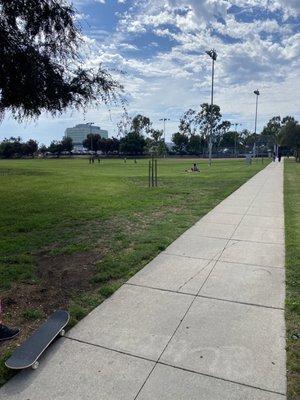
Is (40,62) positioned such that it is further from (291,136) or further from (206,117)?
(206,117)

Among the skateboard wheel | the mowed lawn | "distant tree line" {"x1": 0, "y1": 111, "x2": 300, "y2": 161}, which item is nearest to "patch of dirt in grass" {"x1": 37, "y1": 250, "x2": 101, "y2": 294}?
the mowed lawn

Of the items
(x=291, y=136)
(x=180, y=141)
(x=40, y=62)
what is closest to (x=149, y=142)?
(x=180, y=141)

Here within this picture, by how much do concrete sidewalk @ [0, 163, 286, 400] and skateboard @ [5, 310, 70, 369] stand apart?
0.09 meters

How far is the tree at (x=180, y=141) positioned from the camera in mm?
112356

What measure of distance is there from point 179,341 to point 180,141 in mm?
110983

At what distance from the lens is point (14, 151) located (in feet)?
365

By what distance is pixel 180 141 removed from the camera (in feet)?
369

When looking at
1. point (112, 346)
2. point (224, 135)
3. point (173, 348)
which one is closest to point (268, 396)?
point (173, 348)

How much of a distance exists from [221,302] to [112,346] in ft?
5.05

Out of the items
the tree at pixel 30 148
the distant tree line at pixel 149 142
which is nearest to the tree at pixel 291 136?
the distant tree line at pixel 149 142

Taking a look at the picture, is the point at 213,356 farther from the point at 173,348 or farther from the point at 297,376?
the point at 297,376

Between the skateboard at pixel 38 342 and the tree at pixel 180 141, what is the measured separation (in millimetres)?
109422

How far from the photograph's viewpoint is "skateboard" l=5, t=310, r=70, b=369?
3086 millimetres

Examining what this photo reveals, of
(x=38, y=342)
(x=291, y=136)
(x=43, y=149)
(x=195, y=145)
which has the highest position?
(x=291, y=136)
